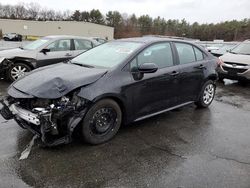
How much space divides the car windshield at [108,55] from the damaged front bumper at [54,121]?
3.79ft

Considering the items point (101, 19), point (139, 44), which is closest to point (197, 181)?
point (139, 44)

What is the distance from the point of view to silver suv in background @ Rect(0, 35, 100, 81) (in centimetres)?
839

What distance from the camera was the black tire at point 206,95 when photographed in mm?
6290

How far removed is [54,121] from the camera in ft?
12.3

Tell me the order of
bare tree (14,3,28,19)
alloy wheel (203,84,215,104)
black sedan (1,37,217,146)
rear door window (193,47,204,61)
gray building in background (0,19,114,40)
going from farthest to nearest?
bare tree (14,3,28,19), gray building in background (0,19,114,40), alloy wheel (203,84,215,104), rear door window (193,47,204,61), black sedan (1,37,217,146)

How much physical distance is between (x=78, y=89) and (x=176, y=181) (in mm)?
1788

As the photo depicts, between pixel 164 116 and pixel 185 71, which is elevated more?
pixel 185 71

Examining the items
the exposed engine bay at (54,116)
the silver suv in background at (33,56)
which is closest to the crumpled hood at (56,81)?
the exposed engine bay at (54,116)

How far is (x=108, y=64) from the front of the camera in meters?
4.68

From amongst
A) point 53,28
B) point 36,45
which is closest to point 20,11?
point 53,28

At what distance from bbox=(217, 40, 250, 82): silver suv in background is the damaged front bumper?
7088 millimetres

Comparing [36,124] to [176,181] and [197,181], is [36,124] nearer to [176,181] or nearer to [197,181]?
[176,181]

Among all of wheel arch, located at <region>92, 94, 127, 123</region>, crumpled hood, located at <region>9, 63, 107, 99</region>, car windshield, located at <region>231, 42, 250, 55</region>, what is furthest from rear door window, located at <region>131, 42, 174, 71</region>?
car windshield, located at <region>231, 42, 250, 55</region>

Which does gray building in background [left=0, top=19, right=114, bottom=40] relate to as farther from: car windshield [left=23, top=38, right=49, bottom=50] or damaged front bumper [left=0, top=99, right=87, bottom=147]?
damaged front bumper [left=0, top=99, right=87, bottom=147]
